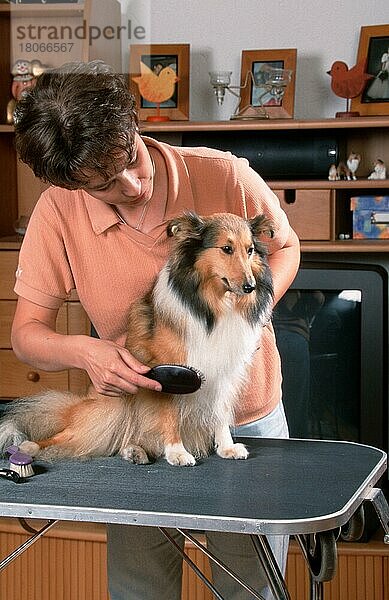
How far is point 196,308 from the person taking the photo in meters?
1.55

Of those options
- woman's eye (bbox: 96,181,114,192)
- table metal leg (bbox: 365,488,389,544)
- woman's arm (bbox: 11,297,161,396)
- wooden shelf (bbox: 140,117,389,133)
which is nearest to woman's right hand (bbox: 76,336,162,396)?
woman's arm (bbox: 11,297,161,396)

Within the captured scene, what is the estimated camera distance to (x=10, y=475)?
56.8 inches

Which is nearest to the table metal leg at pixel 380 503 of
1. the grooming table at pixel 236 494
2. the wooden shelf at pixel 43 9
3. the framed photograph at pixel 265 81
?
the grooming table at pixel 236 494

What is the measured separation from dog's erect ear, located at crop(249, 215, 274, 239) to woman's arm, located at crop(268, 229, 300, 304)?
91 millimetres

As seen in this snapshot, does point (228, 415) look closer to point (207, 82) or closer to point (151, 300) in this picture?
point (151, 300)

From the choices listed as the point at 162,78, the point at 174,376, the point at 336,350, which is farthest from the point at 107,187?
the point at 336,350

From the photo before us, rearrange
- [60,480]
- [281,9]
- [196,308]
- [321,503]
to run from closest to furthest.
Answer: [321,503]
[60,480]
[196,308]
[281,9]

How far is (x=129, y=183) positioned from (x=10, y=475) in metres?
0.45

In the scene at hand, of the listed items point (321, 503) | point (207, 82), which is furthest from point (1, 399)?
point (321, 503)

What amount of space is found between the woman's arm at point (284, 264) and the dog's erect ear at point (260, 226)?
9cm

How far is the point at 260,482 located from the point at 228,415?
19cm

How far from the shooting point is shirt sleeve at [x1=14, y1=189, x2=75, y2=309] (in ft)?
5.27

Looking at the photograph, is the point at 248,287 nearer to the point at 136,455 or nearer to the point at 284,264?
the point at 284,264

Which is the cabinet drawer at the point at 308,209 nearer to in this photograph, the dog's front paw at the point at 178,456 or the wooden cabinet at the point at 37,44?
the wooden cabinet at the point at 37,44
